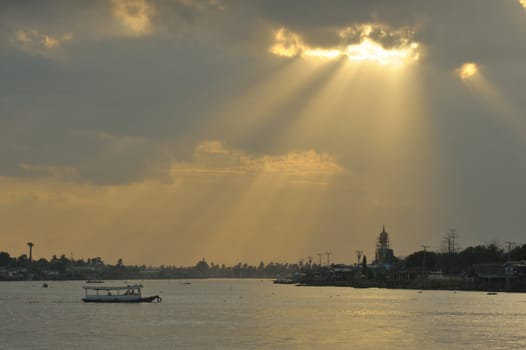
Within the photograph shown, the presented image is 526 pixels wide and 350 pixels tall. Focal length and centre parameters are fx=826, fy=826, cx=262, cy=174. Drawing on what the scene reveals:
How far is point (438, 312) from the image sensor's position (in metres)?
141

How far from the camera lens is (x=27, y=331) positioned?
10581 centimetres

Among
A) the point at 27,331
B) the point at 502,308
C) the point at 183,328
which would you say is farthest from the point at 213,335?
the point at 502,308

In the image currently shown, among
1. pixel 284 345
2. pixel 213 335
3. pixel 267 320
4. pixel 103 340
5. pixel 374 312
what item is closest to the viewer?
pixel 284 345

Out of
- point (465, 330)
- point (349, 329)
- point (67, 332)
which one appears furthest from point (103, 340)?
point (465, 330)

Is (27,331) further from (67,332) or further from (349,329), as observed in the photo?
(349,329)

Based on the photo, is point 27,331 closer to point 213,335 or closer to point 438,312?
point 213,335

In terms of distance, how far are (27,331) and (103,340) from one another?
18.4m

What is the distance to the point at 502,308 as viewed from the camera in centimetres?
14888

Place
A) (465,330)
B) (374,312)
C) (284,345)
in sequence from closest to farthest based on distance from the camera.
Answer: (284,345), (465,330), (374,312)

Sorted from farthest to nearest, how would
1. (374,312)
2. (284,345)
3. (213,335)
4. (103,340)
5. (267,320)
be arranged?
(374,312) → (267,320) → (213,335) → (103,340) → (284,345)

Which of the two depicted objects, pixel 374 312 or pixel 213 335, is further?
pixel 374 312

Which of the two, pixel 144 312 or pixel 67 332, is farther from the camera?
pixel 144 312

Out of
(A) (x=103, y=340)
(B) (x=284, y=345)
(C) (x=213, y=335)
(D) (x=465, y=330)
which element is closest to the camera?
(B) (x=284, y=345)

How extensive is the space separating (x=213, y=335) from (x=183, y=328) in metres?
10.4
